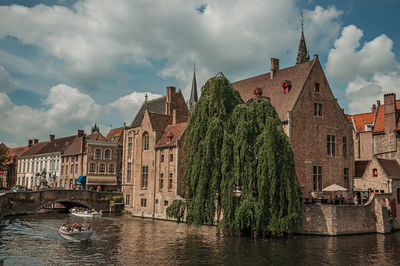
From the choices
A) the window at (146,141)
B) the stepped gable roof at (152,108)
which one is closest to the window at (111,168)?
the stepped gable roof at (152,108)

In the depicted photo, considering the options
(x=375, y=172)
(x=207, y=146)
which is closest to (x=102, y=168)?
(x=207, y=146)

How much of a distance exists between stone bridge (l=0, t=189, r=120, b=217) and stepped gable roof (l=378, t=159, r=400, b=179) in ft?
112

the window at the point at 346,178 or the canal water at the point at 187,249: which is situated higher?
the window at the point at 346,178

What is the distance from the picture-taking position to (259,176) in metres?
26.5

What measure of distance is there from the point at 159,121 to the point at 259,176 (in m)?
22.9

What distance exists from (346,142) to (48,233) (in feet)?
95.8

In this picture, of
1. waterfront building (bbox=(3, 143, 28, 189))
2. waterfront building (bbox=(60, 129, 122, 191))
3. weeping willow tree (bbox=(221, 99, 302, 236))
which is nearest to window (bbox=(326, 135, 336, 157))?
weeping willow tree (bbox=(221, 99, 302, 236))

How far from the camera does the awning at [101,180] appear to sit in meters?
61.2

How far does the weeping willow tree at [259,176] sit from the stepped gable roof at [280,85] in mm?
9232

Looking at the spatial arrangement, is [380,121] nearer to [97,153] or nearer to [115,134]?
[97,153]

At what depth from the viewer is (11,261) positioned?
20.7 metres

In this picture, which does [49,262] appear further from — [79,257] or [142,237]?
[142,237]

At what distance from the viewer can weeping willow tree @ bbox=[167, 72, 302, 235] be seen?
26297 millimetres

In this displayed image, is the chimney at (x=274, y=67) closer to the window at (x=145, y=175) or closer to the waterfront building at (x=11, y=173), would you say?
the window at (x=145, y=175)
